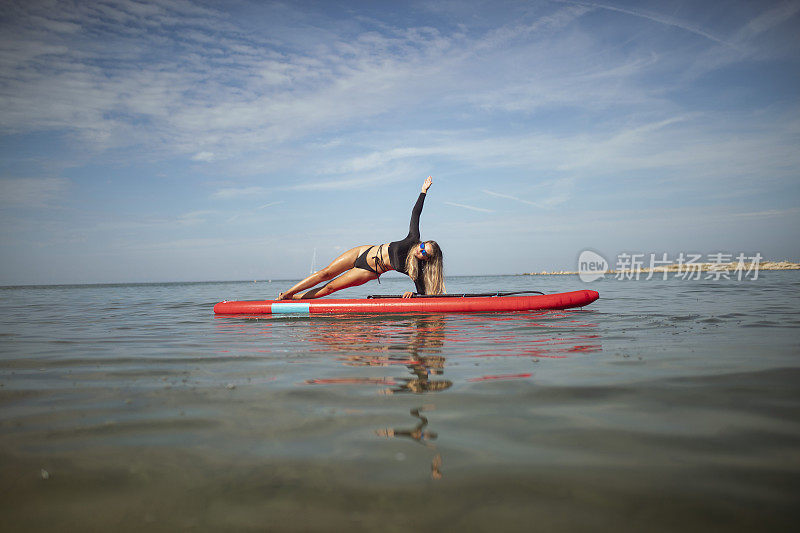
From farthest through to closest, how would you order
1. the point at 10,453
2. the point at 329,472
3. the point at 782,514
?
the point at 10,453 < the point at 329,472 < the point at 782,514

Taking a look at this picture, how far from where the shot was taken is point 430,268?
1021 centimetres

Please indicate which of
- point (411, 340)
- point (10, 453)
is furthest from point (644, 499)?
point (411, 340)

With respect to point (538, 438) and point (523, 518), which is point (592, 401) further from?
point (523, 518)

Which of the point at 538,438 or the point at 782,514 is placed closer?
the point at 782,514

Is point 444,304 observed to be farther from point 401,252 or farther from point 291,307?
point 291,307

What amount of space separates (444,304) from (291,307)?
11.0 ft

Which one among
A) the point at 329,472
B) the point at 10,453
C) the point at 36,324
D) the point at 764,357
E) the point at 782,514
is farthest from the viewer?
the point at 36,324

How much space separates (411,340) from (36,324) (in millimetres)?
8065

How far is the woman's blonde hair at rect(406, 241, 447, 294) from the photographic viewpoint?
993 cm

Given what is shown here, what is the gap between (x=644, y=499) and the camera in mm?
1745

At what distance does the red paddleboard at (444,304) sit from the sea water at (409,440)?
427cm

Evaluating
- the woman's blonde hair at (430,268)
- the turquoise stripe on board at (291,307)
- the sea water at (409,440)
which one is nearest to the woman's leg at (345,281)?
the turquoise stripe on board at (291,307)

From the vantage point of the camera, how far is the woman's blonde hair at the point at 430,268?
32.6 feet

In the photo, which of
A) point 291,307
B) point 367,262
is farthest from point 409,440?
point 291,307
